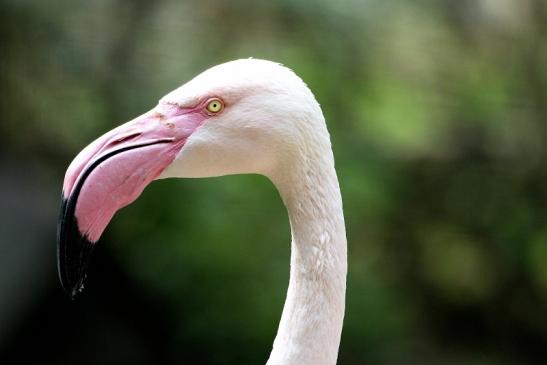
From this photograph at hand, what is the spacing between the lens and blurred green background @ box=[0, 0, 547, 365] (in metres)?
3.36

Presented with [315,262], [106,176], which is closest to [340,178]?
[315,262]

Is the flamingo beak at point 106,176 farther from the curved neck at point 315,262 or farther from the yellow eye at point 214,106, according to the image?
the curved neck at point 315,262

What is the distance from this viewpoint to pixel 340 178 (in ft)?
11.4

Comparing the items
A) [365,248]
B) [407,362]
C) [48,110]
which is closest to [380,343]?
[407,362]

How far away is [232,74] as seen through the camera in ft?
3.98

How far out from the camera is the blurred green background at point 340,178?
132 inches

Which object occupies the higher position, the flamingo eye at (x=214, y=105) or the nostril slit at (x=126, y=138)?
the flamingo eye at (x=214, y=105)

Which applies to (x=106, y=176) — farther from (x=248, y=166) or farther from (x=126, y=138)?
(x=248, y=166)

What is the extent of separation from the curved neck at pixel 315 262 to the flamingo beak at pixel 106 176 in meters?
0.16

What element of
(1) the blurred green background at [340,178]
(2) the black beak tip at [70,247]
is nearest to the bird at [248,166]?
(2) the black beak tip at [70,247]

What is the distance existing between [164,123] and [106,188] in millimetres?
120

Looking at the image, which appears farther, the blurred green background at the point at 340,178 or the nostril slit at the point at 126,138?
the blurred green background at the point at 340,178

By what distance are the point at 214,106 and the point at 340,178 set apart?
2.28 m

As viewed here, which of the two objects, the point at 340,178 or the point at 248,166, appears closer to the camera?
the point at 248,166
